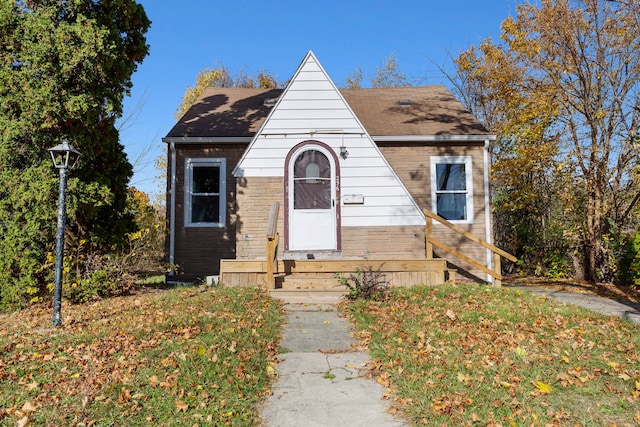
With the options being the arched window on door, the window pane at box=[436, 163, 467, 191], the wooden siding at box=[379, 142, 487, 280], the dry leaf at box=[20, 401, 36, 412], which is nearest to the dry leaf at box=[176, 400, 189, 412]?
the dry leaf at box=[20, 401, 36, 412]

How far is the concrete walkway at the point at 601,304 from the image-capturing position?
821 centimetres

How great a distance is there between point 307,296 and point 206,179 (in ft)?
17.6

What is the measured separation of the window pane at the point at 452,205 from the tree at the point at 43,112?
8.22m

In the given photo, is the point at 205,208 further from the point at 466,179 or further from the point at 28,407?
the point at 28,407

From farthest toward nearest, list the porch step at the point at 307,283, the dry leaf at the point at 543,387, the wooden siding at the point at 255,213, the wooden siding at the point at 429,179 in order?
the wooden siding at the point at 429,179
the wooden siding at the point at 255,213
the porch step at the point at 307,283
the dry leaf at the point at 543,387

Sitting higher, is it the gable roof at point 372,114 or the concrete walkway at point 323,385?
the gable roof at point 372,114

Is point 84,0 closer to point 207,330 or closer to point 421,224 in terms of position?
point 207,330

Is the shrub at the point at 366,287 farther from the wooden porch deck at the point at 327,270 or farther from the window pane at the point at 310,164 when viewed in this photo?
the window pane at the point at 310,164

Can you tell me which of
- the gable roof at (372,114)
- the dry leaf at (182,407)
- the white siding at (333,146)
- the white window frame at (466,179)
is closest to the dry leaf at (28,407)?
the dry leaf at (182,407)

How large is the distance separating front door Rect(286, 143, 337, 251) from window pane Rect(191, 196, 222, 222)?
112 inches

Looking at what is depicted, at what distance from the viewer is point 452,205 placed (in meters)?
12.0

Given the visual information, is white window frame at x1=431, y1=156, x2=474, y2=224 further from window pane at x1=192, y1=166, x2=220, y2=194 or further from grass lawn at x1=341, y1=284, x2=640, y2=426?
window pane at x1=192, y1=166, x2=220, y2=194

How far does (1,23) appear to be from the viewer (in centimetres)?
801

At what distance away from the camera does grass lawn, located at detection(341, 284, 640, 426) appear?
3777mm
